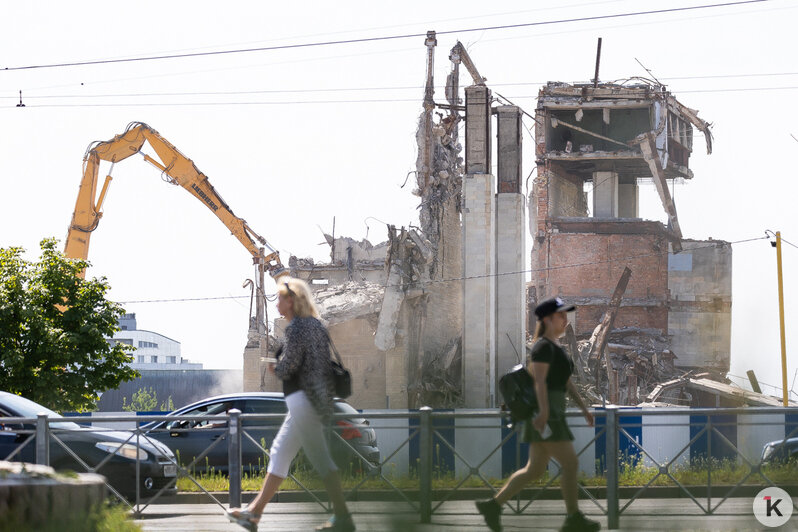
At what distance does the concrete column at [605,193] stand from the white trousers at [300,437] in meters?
46.5

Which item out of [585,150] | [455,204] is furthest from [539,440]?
[585,150]

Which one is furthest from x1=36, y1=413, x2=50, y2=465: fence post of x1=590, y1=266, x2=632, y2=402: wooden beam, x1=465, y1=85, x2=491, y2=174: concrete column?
x1=590, y1=266, x2=632, y2=402: wooden beam

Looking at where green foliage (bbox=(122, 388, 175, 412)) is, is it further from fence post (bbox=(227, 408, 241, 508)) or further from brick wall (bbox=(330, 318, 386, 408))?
fence post (bbox=(227, 408, 241, 508))

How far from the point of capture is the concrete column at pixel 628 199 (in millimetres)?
54656

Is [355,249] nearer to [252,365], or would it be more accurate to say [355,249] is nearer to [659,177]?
[252,365]

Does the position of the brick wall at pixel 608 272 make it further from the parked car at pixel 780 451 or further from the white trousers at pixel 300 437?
the white trousers at pixel 300 437

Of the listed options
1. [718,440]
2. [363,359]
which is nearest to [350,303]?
[363,359]

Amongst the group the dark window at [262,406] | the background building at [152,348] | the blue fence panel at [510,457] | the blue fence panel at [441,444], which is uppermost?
the blue fence panel at [441,444]

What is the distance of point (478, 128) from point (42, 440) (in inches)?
991

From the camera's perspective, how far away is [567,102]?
164 ft

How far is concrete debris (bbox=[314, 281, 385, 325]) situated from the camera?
33438 millimetres

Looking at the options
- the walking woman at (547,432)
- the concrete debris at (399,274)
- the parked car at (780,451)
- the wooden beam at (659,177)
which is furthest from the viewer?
the wooden beam at (659,177)

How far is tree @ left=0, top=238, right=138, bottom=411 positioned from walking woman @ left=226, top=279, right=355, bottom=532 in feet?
50.8

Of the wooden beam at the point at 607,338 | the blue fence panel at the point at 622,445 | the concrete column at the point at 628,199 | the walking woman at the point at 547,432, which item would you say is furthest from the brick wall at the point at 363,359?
the walking woman at the point at 547,432
